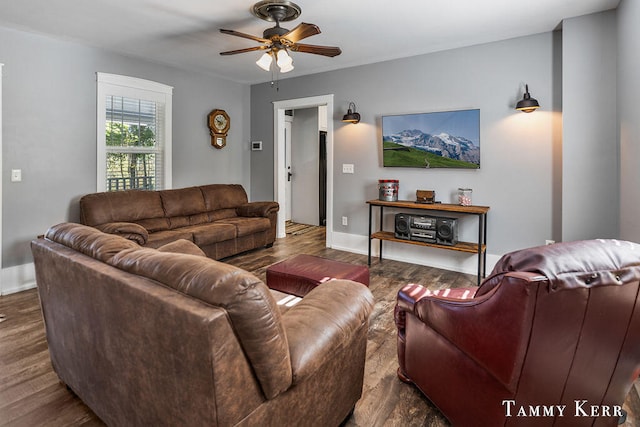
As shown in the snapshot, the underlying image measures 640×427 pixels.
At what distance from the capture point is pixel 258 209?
17.5 feet

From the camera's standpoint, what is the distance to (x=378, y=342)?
2570mm

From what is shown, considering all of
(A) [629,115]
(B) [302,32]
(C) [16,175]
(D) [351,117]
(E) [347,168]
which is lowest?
(C) [16,175]

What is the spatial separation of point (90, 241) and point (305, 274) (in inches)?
59.6

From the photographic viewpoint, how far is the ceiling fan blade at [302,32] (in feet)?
9.04

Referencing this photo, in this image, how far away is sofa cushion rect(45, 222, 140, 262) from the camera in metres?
1.49

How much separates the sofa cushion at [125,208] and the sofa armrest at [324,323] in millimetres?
3329

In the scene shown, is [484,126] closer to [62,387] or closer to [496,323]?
[496,323]

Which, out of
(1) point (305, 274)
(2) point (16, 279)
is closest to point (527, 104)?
(1) point (305, 274)

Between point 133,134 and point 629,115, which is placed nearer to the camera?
point 629,115

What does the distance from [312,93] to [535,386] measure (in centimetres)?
482

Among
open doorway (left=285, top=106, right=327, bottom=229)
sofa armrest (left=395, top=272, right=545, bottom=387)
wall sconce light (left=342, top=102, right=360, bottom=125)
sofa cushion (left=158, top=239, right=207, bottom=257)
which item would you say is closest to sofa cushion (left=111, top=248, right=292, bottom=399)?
sofa armrest (left=395, top=272, right=545, bottom=387)

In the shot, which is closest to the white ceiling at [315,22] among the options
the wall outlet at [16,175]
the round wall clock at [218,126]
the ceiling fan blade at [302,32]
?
the ceiling fan blade at [302,32]

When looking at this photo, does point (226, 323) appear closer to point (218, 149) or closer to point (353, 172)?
point (353, 172)

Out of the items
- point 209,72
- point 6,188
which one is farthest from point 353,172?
point 6,188
